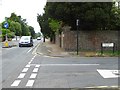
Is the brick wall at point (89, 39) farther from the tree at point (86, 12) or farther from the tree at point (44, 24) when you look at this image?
the tree at point (44, 24)

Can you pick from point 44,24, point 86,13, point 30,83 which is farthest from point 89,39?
point 44,24

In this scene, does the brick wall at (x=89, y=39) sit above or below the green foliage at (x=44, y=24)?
below

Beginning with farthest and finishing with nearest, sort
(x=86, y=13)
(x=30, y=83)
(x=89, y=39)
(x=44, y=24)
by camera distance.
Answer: (x=44, y=24) < (x=89, y=39) < (x=86, y=13) < (x=30, y=83)

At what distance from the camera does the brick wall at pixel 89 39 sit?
102ft

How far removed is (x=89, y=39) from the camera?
31.2 m

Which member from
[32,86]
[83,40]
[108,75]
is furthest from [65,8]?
[32,86]

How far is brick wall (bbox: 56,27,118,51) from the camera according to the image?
1222 inches

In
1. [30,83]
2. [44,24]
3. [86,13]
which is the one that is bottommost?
[30,83]

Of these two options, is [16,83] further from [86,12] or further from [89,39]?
[89,39]

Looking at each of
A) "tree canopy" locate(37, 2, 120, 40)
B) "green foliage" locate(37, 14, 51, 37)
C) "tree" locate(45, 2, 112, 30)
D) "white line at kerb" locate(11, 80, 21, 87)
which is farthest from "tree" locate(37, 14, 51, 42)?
"white line at kerb" locate(11, 80, 21, 87)

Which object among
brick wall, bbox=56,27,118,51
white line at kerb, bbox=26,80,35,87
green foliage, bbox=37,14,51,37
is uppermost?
green foliage, bbox=37,14,51,37

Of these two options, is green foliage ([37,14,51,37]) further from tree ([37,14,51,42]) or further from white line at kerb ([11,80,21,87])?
white line at kerb ([11,80,21,87])

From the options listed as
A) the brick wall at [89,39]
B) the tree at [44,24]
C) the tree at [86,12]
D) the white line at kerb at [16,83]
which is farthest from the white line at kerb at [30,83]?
the tree at [44,24]

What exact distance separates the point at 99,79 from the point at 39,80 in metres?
2.35
